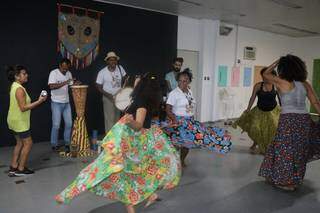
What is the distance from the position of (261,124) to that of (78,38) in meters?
3.54

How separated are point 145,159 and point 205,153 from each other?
2.78 m

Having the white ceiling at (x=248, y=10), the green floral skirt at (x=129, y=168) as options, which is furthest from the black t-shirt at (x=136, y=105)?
the white ceiling at (x=248, y=10)

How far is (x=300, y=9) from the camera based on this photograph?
6980 millimetres

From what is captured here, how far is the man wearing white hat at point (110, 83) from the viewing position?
5.50m

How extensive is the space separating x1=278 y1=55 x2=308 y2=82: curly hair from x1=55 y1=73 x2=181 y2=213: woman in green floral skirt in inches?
60.9

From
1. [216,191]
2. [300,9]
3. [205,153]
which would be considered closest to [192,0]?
[300,9]

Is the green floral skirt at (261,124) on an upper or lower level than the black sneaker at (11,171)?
upper

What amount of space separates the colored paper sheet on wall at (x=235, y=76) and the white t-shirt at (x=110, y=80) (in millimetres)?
4574

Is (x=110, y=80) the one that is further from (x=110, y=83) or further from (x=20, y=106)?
(x=20, y=106)

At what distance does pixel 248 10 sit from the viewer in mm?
7117

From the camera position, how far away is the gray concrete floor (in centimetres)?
310

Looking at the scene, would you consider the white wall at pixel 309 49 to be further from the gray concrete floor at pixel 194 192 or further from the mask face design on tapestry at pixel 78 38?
the mask face design on tapestry at pixel 78 38

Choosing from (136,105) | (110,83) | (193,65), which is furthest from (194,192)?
(193,65)

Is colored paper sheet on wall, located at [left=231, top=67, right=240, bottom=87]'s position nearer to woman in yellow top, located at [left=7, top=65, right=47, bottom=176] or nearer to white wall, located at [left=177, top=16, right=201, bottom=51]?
white wall, located at [left=177, top=16, right=201, bottom=51]
